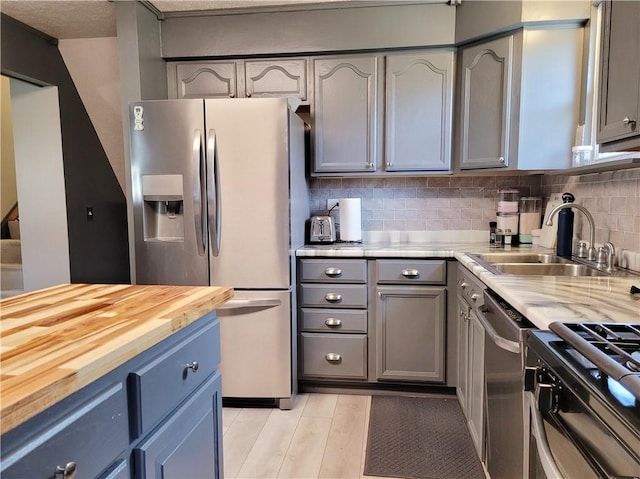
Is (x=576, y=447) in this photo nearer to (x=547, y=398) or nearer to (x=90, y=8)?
(x=547, y=398)

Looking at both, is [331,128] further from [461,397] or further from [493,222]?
[461,397]

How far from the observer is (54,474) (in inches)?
26.0

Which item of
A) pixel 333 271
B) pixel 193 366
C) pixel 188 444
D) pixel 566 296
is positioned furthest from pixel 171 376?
pixel 333 271

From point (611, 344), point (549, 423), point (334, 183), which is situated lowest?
point (549, 423)

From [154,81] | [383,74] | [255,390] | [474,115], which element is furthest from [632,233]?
[154,81]

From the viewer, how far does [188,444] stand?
44.4 inches

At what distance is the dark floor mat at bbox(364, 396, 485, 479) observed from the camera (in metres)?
1.87

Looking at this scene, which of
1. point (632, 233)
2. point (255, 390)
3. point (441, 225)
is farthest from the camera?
point (441, 225)

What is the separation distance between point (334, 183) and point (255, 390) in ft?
5.13

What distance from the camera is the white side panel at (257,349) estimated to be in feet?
7.94

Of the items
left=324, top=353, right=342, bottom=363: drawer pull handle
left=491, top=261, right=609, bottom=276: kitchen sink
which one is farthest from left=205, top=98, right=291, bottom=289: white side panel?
left=491, top=261, right=609, bottom=276: kitchen sink

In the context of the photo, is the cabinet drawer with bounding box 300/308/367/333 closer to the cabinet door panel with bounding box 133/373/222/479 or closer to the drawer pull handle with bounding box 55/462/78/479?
the cabinet door panel with bounding box 133/373/222/479

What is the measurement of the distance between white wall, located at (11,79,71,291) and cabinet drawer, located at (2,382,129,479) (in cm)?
262

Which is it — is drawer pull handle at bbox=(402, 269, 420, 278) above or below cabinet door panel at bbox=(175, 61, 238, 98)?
below
